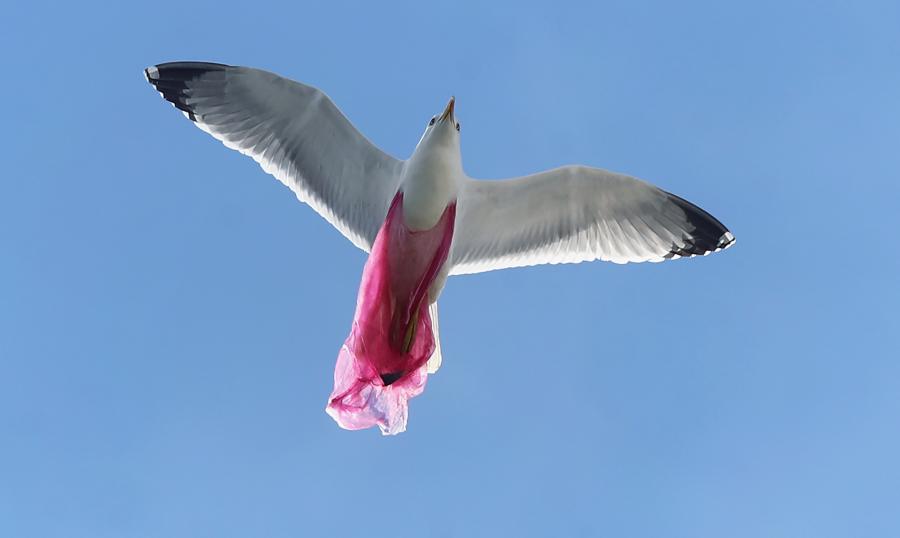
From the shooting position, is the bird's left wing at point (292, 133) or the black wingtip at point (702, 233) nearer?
the bird's left wing at point (292, 133)

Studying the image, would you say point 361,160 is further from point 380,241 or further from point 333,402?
point 333,402

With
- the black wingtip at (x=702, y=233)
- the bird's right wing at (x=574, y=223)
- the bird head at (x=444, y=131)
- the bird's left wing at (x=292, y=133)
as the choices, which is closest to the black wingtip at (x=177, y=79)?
the bird's left wing at (x=292, y=133)

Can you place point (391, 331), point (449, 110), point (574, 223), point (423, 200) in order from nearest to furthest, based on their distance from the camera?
point (391, 331), point (423, 200), point (449, 110), point (574, 223)

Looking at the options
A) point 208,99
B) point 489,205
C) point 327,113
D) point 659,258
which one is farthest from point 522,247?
point 208,99

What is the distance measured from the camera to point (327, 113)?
21.7 feet

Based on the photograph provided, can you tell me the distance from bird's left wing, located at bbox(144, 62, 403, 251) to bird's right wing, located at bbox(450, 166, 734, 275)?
805 mm

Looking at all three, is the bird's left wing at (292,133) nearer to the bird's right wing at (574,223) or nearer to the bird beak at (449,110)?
the bird beak at (449,110)

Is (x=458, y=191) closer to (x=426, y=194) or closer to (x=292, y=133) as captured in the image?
(x=426, y=194)

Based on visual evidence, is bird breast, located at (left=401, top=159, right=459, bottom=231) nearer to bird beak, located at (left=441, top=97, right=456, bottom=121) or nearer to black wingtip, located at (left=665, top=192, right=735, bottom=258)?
bird beak, located at (left=441, top=97, right=456, bottom=121)

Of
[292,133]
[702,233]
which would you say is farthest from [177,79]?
[702,233]

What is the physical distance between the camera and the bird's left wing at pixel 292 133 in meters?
6.63

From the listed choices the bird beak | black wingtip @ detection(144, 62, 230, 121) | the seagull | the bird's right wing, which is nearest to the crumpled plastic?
the seagull

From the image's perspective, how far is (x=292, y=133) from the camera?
6.78 metres

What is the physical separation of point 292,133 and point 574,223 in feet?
8.19
